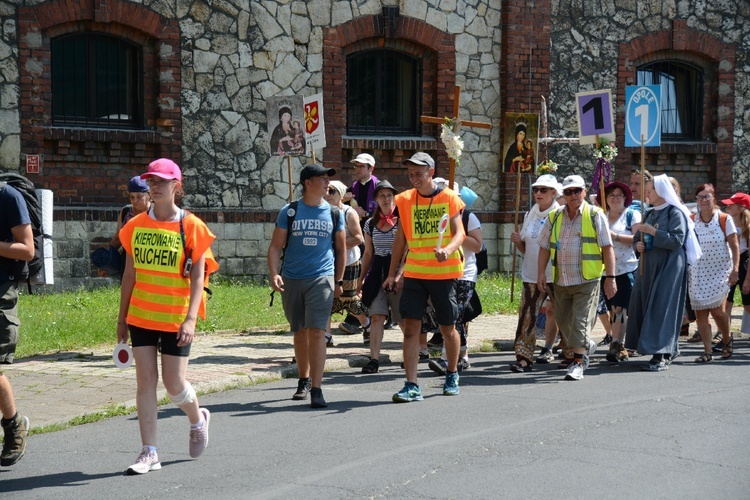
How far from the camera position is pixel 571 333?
35.9ft

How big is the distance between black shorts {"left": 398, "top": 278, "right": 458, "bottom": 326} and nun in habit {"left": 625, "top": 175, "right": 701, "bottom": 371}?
109 inches

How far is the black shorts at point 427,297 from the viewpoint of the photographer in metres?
9.49

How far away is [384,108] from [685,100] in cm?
602

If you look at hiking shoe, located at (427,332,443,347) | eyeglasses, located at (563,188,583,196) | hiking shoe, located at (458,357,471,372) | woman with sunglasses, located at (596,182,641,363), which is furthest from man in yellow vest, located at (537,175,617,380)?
hiking shoe, located at (427,332,443,347)

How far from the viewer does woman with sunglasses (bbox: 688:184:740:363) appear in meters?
12.4

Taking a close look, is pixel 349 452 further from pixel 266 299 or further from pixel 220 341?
pixel 266 299

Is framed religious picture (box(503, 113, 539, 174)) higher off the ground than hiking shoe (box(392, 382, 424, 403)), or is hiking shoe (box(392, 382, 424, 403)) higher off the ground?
framed religious picture (box(503, 113, 539, 174))

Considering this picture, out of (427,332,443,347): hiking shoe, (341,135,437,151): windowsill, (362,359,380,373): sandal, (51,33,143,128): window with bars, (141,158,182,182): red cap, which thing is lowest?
(362,359,380,373): sandal

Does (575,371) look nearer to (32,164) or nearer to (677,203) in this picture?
(677,203)

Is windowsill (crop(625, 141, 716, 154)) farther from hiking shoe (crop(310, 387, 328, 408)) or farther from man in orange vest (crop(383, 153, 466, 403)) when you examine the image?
hiking shoe (crop(310, 387, 328, 408))

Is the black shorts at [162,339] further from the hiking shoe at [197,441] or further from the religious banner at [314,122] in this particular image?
the religious banner at [314,122]

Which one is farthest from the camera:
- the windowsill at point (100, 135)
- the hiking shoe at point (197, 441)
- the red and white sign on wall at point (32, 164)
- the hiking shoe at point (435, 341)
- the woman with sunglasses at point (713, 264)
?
the windowsill at point (100, 135)

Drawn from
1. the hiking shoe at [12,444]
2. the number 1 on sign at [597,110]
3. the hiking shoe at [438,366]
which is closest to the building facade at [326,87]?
the number 1 on sign at [597,110]

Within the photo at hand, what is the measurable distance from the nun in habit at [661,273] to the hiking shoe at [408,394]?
302cm
